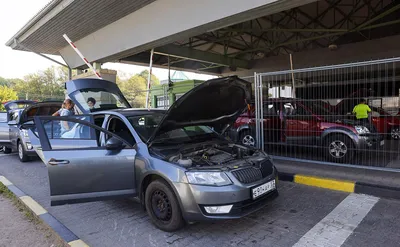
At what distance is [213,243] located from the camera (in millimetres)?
3098

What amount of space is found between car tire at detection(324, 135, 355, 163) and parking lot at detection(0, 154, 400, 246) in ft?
6.55

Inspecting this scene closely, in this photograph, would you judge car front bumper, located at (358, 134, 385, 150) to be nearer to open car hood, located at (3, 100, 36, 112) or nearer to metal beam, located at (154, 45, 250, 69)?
metal beam, located at (154, 45, 250, 69)

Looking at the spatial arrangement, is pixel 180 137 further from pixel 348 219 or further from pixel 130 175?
pixel 348 219

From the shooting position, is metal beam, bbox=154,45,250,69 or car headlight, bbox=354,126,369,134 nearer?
car headlight, bbox=354,126,369,134

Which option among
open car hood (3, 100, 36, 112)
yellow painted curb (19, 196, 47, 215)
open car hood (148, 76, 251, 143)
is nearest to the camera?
open car hood (148, 76, 251, 143)

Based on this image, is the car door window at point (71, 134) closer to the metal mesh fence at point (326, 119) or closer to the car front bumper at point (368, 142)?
the metal mesh fence at point (326, 119)

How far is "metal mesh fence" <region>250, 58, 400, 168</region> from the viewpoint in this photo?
6320 millimetres

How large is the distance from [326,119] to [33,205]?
21.3ft

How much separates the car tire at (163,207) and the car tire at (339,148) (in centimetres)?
474

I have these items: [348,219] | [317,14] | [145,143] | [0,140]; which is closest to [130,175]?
[145,143]

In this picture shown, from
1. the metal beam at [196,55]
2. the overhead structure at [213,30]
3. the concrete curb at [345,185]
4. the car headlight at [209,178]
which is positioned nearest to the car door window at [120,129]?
the car headlight at [209,178]

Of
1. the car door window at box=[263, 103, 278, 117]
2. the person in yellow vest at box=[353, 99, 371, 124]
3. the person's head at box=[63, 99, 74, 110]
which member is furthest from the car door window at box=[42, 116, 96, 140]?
the person in yellow vest at box=[353, 99, 371, 124]

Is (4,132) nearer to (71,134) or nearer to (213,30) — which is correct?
(71,134)

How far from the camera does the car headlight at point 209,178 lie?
3074 mm
